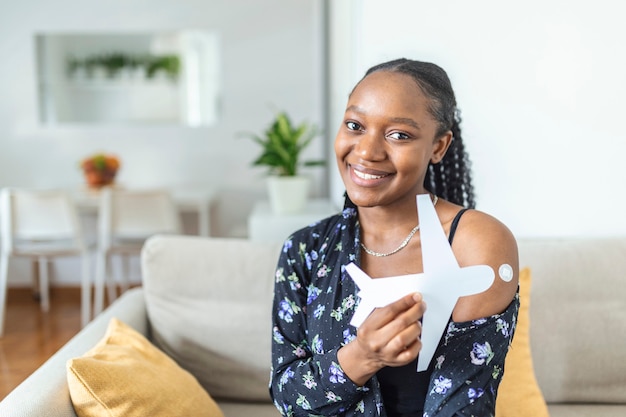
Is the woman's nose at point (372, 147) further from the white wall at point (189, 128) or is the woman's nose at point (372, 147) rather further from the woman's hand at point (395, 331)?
the white wall at point (189, 128)

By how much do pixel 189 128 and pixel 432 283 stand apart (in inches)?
152

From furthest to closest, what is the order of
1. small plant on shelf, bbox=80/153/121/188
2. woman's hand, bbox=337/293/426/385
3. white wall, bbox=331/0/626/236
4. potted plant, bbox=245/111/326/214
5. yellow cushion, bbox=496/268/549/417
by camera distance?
small plant on shelf, bbox=80/153/121/188
potted plant, bbox=245/111/326/214
white wall, bbox=331/0/626/236
yellow cushion, bbox=496/268/549/417
woman's hand, bbox=337/293/426/385

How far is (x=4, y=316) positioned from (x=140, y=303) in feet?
8.62

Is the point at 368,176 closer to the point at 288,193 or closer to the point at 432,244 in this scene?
the point at 432,244

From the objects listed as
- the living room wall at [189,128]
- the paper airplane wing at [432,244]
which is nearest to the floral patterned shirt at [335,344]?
the paper airplane wing at [432,244]

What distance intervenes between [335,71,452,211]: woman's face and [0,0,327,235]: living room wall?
3.45m

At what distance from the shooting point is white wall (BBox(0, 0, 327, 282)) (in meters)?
4.54

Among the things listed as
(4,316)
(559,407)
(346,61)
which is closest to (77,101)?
(4,316)

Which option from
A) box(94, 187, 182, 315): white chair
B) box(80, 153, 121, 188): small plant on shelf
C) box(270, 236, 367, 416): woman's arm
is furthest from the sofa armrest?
box(80, 153, 121, 188): small plant on shelf

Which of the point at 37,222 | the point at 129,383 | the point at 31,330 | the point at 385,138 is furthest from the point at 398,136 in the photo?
the point at 31,330

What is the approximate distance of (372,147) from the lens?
3.58ft

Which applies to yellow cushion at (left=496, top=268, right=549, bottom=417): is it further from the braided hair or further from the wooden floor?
the wooden floor

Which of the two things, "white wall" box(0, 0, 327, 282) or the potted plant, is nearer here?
the potted plant

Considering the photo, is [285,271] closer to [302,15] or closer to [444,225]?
[444,225]
